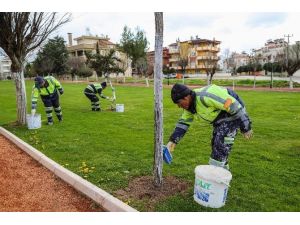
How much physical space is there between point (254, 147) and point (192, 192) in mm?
3290

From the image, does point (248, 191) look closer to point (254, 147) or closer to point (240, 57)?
point (254, 147)

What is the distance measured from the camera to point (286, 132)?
915cm

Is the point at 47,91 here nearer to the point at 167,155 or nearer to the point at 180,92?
the point at 167,155

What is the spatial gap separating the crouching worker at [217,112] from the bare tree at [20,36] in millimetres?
7704

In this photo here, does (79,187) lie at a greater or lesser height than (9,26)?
lesser

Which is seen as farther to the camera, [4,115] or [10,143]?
[4,115]

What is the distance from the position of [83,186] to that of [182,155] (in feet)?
8.29

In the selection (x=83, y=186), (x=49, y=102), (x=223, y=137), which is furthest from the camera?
(x=49, y=102)

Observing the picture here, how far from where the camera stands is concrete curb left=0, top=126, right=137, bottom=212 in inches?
169

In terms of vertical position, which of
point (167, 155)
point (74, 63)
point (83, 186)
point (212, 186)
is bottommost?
point (83, 186)

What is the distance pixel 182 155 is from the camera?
681 centimetres

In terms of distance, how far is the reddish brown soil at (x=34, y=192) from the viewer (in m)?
4.51

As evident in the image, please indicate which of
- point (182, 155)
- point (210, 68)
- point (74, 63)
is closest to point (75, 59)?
point (74, 63)

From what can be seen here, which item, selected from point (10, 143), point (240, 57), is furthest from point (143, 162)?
point (240, 57)
